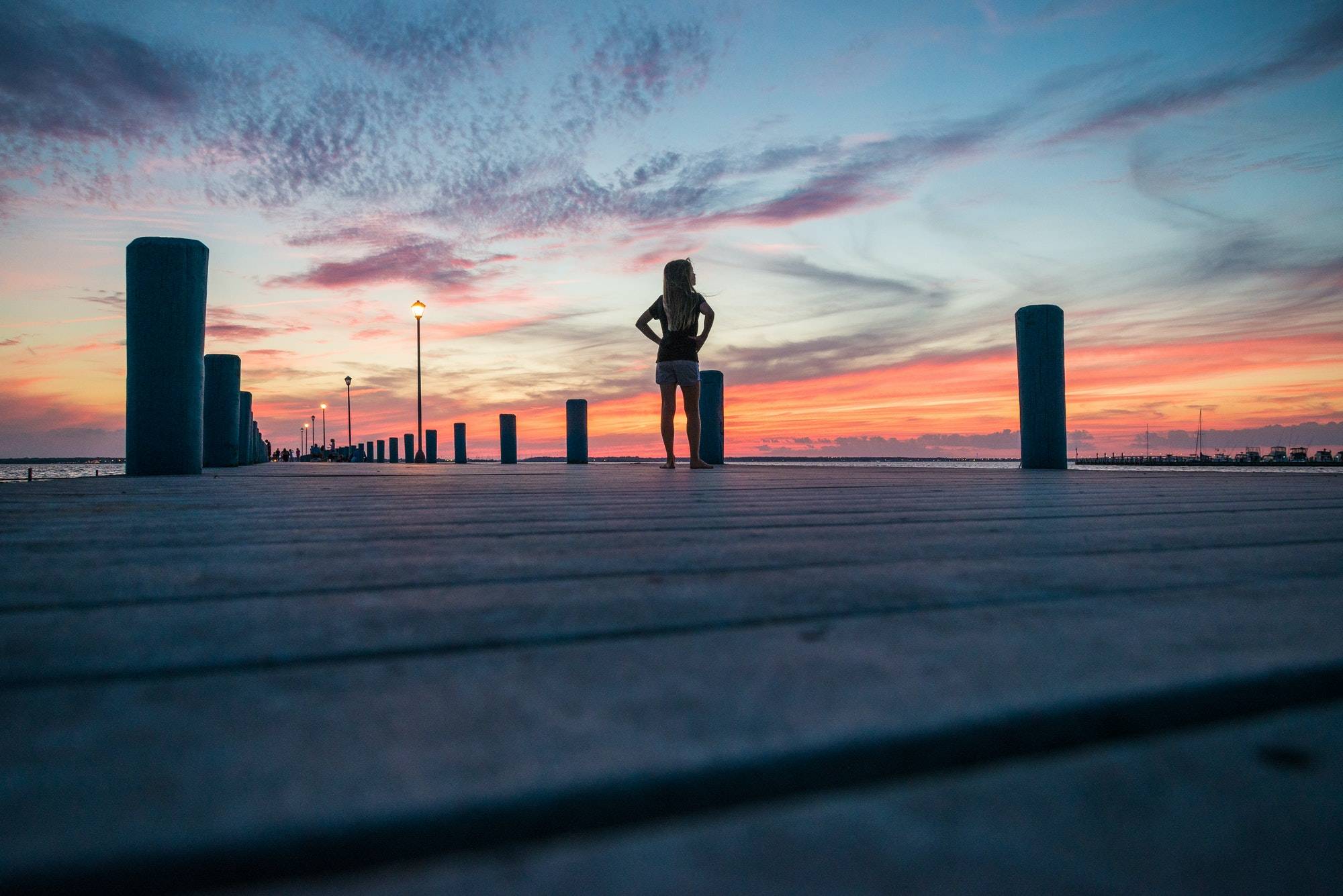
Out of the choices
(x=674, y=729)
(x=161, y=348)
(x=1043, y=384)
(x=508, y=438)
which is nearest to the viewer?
(x=674, y=729)

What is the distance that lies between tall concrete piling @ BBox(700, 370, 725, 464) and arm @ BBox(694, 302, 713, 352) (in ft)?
19.8

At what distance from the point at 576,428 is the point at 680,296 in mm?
11869

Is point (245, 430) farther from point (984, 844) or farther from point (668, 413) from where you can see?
point (984, 844)

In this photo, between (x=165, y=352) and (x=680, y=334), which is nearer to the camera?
(x=165, y=352)

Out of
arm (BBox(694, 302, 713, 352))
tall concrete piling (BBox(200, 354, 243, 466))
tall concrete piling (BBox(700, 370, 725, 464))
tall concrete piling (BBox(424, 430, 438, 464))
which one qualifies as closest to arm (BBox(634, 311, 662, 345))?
arm (BBox(694, 302, 713, 352))

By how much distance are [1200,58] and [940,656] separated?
29.0 meters

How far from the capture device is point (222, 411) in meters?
12.3

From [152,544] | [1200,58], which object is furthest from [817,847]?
[1200,58]

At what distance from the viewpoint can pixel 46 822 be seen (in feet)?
1.34

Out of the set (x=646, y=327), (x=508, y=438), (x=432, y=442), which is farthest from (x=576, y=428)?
(x=432, y=442)

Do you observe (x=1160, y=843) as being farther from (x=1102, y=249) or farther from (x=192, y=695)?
(x=1102, y=249)

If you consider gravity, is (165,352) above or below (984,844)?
above

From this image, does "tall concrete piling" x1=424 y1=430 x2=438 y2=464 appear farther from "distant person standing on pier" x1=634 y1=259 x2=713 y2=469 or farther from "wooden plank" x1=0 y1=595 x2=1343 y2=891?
"wooden plank" x1=0 y1=595 x2=1343 y2=891

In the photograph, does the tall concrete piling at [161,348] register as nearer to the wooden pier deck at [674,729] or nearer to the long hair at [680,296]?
the long hair at [680,296]
